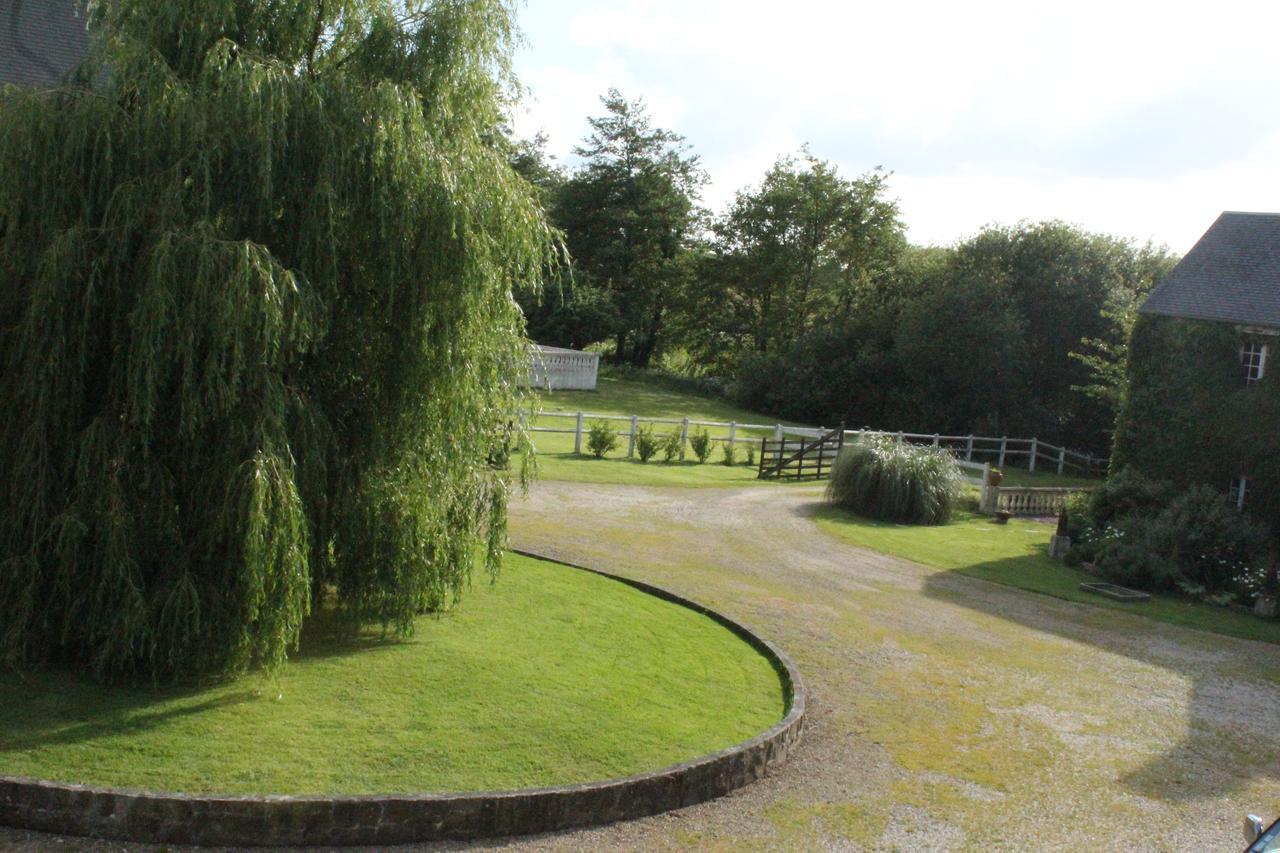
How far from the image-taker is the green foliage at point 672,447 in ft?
92.6

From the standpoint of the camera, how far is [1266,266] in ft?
75.1

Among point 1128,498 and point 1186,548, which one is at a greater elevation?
point 1128,498

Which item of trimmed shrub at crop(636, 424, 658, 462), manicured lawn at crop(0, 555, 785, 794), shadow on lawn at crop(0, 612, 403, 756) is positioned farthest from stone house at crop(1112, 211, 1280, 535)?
shadow on lawn at crop(0, 612, 403, 756)

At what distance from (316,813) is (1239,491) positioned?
65.9 ft

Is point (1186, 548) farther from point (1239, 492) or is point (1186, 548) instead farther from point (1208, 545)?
point (1239, 492)

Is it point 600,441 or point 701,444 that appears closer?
point 600,441

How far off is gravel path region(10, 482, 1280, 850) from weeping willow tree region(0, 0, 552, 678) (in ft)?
7.73

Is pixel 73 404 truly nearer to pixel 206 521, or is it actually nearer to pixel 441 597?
pixel 206 521

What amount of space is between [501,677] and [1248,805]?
6094 mm

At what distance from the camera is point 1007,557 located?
792 inches

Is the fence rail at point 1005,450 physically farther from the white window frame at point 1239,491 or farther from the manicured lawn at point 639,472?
the white window frame at point 1239,491

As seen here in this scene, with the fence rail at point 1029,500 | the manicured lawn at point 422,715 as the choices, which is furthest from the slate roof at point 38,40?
the fence rail at point 1029,500

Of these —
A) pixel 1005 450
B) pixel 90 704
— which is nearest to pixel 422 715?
pixel 90 704

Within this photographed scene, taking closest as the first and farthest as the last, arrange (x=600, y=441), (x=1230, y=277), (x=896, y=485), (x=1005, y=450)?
1. (x=896, y=485)
2. (x=1230, y=277)
3. (x=600, y=441)
4. (x=1005, y=450)
